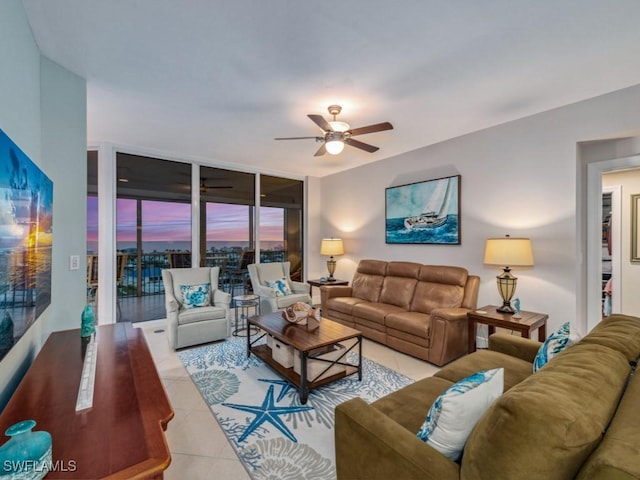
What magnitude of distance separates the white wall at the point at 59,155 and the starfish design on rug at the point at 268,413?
139 centimetres

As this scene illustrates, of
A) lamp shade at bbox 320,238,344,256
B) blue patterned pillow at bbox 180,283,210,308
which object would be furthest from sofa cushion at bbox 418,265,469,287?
blue patterned pillow at bbox 180,283,210,308

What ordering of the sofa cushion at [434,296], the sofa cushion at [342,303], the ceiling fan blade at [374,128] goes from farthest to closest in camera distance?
the sofa cushion at [342,303] < the sofa cushion at [434,296] < the ceiling fan blade at [374,128]

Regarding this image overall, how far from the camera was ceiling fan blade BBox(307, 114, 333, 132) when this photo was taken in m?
2.48

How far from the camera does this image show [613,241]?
4141mm

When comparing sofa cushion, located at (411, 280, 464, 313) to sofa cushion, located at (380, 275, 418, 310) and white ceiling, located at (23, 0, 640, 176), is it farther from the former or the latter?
white ceiling, located at (23, 0, 640, 176)

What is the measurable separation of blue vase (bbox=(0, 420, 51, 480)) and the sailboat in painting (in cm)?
411

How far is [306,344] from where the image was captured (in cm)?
249

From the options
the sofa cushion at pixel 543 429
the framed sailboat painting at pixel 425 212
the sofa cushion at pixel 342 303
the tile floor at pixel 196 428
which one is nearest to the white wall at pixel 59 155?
the tile floor at pixel 196 428

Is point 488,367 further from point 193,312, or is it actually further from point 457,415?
point 193,312

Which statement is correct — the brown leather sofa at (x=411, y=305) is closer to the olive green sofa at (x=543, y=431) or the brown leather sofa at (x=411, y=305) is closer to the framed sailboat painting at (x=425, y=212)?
the framed sailboat painting at (x=425, y=212)

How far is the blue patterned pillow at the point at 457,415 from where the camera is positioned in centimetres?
110

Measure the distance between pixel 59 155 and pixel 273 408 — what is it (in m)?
2.58


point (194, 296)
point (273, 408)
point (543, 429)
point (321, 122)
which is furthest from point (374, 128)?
point (194, 296)

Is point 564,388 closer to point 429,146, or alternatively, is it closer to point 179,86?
point 179,86
